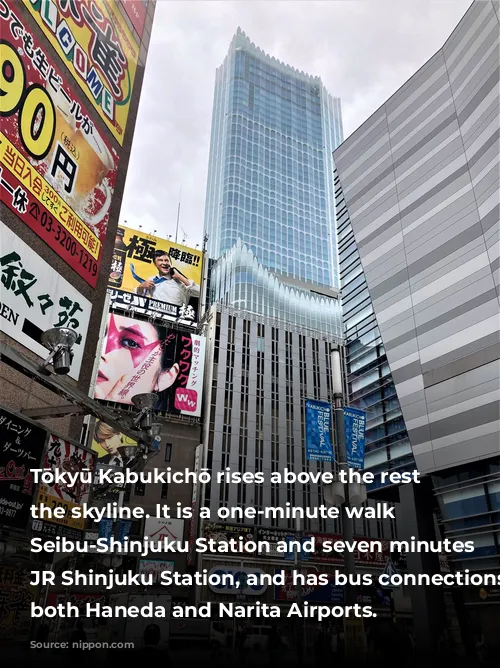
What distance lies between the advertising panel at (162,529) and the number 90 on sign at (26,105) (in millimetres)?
48075

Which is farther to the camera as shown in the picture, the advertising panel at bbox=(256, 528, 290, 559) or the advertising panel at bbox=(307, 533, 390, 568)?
the advertising panel at bbox=(307, 533, 390, 568)

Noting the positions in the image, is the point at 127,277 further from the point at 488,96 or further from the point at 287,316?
the point at 488,96

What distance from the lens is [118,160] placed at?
15.9 metres

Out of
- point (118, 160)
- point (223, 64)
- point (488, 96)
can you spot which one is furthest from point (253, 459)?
point (223, 64)

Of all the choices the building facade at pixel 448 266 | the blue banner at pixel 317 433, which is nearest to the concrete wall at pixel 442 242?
the building facade at pixel 448 266

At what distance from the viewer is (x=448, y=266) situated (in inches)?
1109

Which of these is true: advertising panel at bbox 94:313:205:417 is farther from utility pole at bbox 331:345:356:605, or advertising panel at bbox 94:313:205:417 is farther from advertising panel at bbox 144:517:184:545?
utility pole at bbox 331:345:356:605

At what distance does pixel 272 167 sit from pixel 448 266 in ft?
253

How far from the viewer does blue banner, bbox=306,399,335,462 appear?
12.8m

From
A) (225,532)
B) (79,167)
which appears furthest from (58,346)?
(225,532)

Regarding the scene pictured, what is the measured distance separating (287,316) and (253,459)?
84.1ft

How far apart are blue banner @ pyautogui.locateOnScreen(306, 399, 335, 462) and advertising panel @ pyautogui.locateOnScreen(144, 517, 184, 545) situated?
147ft

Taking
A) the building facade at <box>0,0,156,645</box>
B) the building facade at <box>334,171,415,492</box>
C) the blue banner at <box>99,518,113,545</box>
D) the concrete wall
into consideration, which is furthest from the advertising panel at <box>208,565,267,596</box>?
the building facade at <box>0,0,156,645</box>

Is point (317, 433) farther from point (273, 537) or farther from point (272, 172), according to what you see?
point (272, 172)
